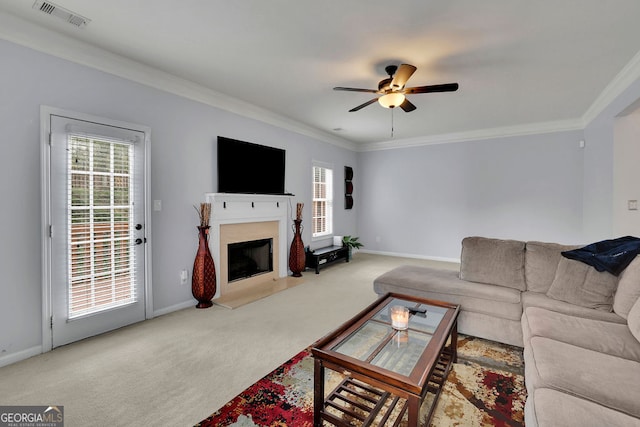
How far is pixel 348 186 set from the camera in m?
6.89

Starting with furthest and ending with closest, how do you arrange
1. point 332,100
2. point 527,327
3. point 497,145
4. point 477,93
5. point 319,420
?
point 497,145, point 332,100, point 477,93, point 527,327, point 319,420

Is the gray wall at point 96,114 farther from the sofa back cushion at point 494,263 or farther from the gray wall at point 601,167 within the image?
the gray wall at point 601,167

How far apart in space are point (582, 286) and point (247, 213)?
Answer: 3729 mm

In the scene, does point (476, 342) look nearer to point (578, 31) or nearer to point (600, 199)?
point (578, 31)

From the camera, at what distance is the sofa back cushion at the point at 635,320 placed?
173 cm

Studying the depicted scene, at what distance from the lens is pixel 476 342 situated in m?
2.65

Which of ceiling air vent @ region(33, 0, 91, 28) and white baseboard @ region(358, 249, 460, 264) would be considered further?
white baseboard @ region(358, 249, 460, 264)

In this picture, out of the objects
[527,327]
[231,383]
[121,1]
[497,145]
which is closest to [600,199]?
[497,145]

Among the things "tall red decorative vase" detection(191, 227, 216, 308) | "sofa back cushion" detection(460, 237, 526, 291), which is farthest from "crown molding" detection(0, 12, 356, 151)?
"sofa back cushion" detection(460, 237, 526, 291)

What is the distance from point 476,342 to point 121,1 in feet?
12.9

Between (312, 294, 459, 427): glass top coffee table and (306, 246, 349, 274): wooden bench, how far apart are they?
9.84 feet

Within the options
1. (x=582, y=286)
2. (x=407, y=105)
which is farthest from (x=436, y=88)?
(x=582, y=286)

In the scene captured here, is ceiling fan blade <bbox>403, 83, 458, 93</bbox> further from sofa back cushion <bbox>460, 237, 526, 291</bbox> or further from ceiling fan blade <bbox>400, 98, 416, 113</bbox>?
sofa back cushion <bbox>460, 237, 526, 291</bbox>

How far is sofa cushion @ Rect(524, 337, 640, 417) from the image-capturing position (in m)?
1.22
